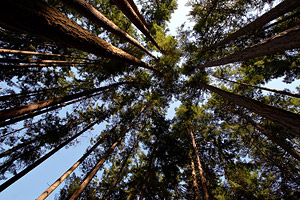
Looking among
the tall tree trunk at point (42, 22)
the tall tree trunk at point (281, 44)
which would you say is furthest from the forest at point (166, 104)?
the tall tree trunk at point (42, 22)

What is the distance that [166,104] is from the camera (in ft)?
41.0

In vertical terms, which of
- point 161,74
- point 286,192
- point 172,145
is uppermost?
point 161,74

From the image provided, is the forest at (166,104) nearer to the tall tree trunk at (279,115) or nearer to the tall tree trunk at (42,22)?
the tall tree trunk at (279,115)

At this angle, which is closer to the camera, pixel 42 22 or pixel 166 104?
pixel 42 22

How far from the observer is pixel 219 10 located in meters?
8.72

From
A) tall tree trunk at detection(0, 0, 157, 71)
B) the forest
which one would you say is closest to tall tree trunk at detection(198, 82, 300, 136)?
the forest

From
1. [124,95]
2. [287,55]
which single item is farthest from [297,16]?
[124,95]

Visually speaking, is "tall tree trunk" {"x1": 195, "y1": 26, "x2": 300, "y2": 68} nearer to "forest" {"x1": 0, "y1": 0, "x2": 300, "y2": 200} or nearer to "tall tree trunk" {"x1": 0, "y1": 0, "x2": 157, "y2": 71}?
"forest" {"x1": 0, "y1": 0, "x2": 300, "y2": 200}

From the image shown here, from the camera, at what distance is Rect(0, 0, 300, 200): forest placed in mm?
7758

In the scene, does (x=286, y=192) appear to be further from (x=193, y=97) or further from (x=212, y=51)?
(x=212, y=51)

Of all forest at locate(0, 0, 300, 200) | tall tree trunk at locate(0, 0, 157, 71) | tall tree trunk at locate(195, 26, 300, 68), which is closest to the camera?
tall tree trunk at locate(0, 0, 157, 71)

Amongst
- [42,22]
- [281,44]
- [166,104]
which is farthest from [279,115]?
[166,104]

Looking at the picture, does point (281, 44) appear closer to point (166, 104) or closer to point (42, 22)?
point (42, 22)

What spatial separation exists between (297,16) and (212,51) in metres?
4.62
